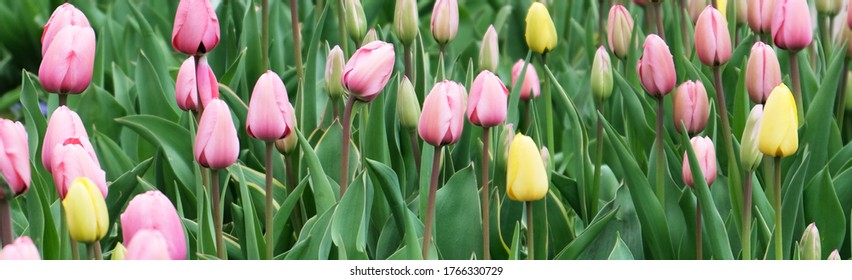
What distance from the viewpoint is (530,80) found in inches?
74.9

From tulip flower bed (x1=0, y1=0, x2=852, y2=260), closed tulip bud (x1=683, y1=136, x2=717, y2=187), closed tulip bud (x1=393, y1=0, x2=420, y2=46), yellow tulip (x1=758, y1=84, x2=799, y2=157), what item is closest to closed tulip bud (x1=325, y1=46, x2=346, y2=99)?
tulip flower bed (x1=0, y1=0, x2=852, y2=260)

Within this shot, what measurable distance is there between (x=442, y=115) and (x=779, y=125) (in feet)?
1.21

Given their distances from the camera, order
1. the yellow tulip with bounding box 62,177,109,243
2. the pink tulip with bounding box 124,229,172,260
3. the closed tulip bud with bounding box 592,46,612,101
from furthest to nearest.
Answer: the closed tulip bud with bounding box 592,46,612,101
the yellow tulip with bounding box 62,177,109,243
the pink tulip with bounding box 124,229,172,260

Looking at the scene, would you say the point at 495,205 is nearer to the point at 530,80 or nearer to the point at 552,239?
the point at 552,239

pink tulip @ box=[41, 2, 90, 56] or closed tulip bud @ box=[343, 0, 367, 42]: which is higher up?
pink tulip @ box=[41, 2, 90, 56]

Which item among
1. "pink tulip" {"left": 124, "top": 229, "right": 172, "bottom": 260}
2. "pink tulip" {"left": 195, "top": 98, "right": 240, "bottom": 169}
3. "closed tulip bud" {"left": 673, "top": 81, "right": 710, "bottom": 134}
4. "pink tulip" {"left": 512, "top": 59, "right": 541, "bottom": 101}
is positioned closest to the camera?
"pink tulip" {"left": 124, "top": 229, "right": 172, "bottom": 260}

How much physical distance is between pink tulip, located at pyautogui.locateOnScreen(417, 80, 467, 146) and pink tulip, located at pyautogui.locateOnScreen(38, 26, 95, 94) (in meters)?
0.43

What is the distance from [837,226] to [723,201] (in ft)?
0.56

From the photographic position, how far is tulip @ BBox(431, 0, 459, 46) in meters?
1.71

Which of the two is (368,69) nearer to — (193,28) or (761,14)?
(193,28)

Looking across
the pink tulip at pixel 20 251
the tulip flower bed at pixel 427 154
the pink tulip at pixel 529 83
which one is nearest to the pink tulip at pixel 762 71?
the tulip flower bed at pixel 427 154

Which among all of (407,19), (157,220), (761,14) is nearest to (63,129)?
(157,220)

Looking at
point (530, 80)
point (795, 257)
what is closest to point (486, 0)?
point (530, 80)

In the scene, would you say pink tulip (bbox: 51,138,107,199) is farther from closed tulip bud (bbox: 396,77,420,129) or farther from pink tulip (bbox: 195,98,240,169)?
closed tulip bud (bbox: 396,77,420,129)
